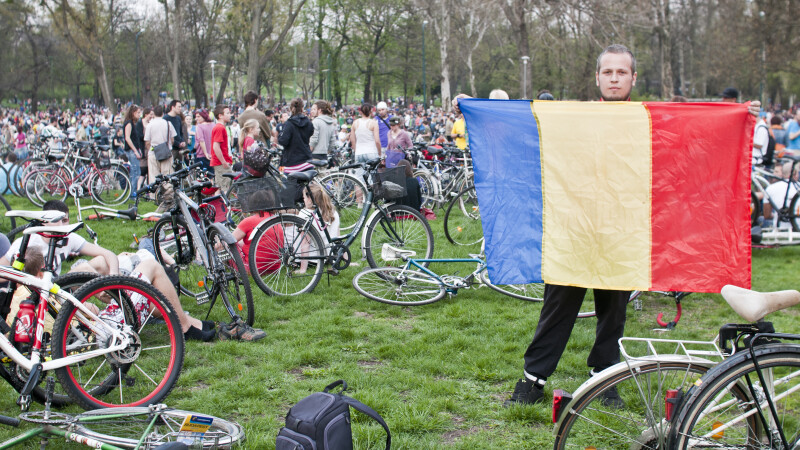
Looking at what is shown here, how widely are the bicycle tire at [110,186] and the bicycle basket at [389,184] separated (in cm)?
818

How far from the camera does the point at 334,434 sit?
10.1 ft

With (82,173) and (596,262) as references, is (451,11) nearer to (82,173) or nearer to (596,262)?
(82,173)

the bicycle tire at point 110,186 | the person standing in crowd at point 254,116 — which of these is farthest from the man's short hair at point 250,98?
the bicycle tire at point 110,186

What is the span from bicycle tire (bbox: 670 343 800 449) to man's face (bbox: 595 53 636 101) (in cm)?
162

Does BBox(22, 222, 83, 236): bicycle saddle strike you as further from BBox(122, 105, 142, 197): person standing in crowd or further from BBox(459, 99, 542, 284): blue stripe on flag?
BBox(122, 105, 142, 197): person standing in crowd

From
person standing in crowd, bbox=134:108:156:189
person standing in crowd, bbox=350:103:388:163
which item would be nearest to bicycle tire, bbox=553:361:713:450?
person standing in crowd, bbox=350:103:388:163

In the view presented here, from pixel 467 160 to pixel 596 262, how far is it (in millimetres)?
7689

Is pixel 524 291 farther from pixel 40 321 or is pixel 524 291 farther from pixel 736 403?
pixel 40 321

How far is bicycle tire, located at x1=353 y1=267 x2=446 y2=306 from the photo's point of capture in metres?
6.23

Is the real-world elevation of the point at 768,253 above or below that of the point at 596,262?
below

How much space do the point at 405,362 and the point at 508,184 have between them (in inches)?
66.6

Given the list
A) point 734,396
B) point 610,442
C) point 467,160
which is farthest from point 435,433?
point 467,160

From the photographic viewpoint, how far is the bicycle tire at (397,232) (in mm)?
6762

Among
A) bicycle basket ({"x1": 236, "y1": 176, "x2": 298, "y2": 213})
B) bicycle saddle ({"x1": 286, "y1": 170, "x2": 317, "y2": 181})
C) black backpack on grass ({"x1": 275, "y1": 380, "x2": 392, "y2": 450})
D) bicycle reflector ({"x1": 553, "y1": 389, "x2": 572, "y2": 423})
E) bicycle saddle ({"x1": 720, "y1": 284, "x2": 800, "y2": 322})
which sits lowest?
black backpack on grass ({"x1": 275, "y1": 380, "x2": 392, "y2": 450})
